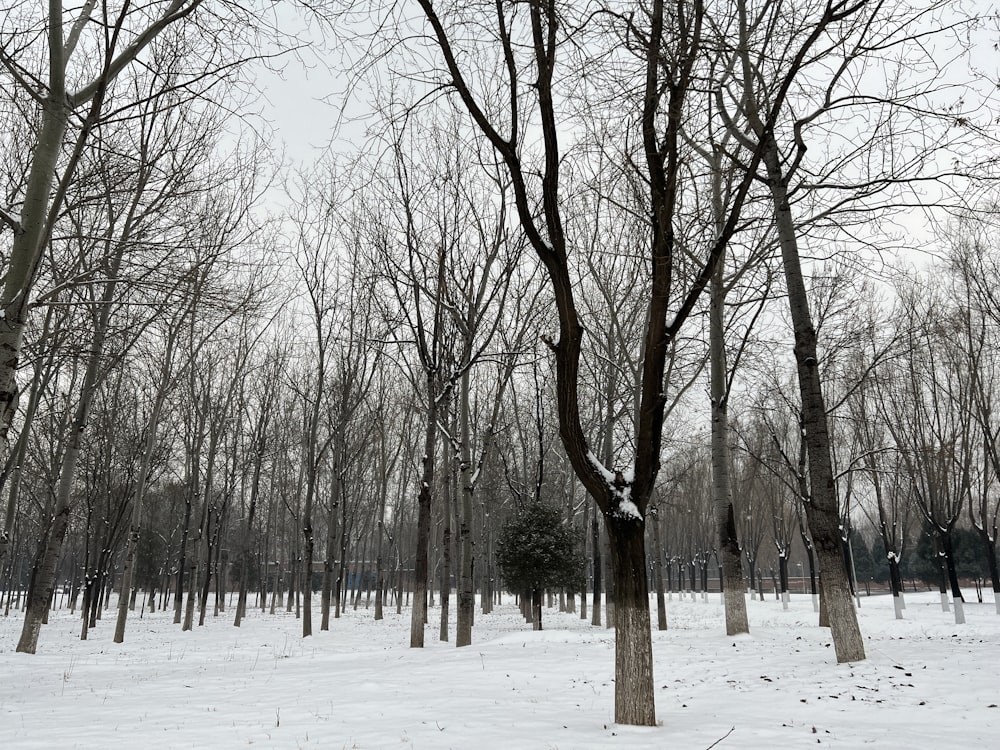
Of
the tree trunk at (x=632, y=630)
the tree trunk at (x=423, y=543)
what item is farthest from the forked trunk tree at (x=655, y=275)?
the tree trunk at (x=423, y=543)

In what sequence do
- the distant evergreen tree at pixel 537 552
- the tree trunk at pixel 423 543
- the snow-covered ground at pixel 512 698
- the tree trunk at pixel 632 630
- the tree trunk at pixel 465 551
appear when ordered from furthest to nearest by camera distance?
Answer: the distant evergreen tree at pixel 537 552 < the tree trunk at pixel 465 551 < the tree trunk at pixel 423 543 < the tree trunk at pixel 632 630 < the snow-covered ground at pixel 512 698

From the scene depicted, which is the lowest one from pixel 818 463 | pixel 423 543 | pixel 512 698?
pixel 512 698

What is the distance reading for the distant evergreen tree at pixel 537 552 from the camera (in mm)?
18531

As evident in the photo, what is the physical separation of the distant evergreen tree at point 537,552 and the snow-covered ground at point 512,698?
681cm

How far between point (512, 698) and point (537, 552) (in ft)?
40.3

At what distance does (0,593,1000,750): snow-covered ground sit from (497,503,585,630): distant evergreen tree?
6.81 meters

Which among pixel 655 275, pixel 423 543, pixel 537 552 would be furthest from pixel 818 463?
pixel 537 552

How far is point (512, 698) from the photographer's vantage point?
21.1ft

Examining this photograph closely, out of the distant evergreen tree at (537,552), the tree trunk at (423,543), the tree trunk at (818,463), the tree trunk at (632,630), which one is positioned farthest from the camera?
the distant evergreen tree at (537,552)

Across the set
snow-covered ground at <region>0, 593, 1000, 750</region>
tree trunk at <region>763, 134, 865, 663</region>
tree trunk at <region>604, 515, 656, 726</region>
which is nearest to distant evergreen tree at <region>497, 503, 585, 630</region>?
snow-covered ground at <region>0, 593, 1000, 750</region>

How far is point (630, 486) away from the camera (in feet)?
17.6

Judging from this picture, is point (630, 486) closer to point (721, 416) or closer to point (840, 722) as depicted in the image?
point (840, 722)

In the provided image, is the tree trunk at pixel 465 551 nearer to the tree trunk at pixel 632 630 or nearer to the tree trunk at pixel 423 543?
the tree trunk at pixel 423 543

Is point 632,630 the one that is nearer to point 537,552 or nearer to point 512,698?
point 512,698
